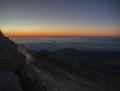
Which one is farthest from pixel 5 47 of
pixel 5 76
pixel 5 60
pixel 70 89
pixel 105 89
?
pixel 105 89

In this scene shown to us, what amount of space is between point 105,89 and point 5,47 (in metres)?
21.6

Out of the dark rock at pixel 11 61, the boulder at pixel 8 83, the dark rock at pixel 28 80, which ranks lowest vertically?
the dark rock at pixel 28 80

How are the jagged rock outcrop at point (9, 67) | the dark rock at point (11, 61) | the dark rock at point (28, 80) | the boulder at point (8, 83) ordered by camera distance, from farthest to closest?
the dark rock at point (28, 80) < the dark rock at point (11, 61) < the jagged rock outcrop at point (9, 67) < the boulder at point (8, 83)

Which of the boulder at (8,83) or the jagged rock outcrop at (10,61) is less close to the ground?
the jagged rock outcrop at (10,61)

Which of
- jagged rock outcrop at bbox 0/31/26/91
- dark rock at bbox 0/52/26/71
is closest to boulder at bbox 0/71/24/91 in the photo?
jagged rock outcrop at bbox 0/31/26/91

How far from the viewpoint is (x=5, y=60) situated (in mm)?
13836

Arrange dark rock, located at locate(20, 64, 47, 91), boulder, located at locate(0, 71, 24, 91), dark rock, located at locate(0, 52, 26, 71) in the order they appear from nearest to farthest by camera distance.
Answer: boulder, located at locate(0, 71, 24, 91) < dark rock, located at locate(0, 52, 26, 71) < dark rock, located at locate(20, 64, 47, 91)

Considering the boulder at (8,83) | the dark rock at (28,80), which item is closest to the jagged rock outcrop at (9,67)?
the boulder at (8,83)

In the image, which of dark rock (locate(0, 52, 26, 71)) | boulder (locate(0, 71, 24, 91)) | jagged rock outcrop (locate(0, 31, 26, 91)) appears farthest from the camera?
dark rock (locate(0, 52, 26, 71))

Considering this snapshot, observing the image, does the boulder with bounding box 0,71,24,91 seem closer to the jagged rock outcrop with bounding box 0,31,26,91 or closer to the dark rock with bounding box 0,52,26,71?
the jagged rock outcrop with bounding box 0,31,26,91

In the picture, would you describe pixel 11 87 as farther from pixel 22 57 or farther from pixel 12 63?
pixel 22 57

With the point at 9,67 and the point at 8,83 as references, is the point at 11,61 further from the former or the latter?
the point at 8,83

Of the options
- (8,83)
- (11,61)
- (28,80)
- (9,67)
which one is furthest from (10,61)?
(8,83)

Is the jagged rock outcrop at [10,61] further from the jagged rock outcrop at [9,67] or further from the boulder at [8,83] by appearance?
the boulder at [8,83]
